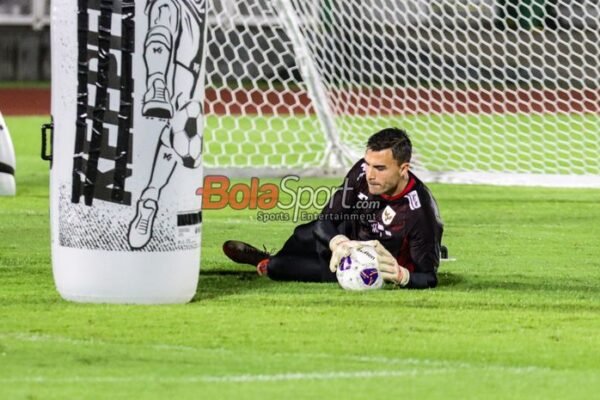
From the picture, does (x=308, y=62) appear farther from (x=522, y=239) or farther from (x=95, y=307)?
(x=95, y=307)

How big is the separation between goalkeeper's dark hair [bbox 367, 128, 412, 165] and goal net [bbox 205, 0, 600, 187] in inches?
181

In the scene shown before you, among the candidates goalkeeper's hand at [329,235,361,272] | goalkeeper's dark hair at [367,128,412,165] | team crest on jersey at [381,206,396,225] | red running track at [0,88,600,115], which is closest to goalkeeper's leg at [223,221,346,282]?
goalkeeper's hand at [329,235,361,272]

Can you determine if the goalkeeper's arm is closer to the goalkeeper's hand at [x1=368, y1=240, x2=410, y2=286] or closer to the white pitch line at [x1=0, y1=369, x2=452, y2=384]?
the goalkeeper's hand at [x1=368, y1=240, x2=410, y2=286]

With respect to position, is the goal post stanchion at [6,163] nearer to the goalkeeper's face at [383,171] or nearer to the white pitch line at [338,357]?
the goalkeeper's face at [383,171]

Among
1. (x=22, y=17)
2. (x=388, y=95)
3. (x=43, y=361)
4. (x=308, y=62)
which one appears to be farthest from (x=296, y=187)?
(x=22, y=17)

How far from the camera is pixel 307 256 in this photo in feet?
22.9

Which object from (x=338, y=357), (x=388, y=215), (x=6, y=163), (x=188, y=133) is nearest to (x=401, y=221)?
(x=388, y=215)

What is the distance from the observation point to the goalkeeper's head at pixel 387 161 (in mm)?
6598

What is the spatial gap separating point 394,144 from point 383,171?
0.43 ft

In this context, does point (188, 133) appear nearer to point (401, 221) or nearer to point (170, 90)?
point (170, 90)

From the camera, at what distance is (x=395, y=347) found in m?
5.25

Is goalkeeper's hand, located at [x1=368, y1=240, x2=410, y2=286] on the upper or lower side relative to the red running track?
upper

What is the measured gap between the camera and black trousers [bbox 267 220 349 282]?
22.5 feet

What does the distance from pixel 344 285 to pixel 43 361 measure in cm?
199
